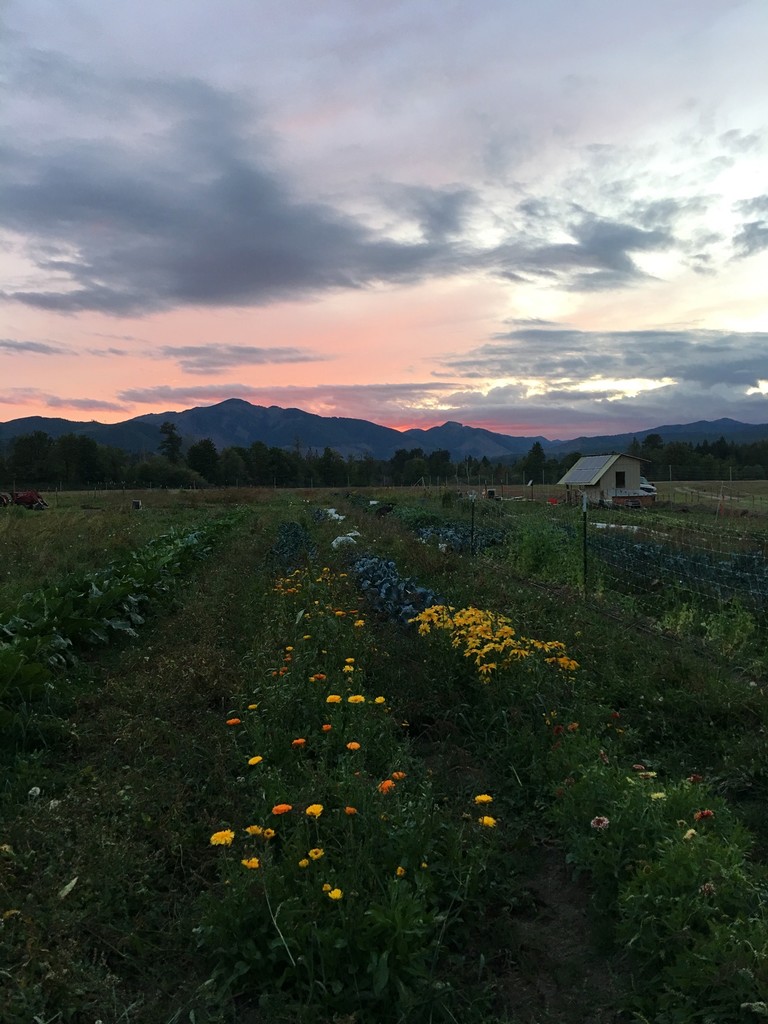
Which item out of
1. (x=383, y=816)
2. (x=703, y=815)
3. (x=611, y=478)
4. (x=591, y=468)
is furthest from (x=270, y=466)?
(x=703, y=815)

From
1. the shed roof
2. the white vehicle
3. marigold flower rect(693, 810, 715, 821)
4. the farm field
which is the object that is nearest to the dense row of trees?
the shed roof

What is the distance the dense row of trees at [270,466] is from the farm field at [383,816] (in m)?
50.4

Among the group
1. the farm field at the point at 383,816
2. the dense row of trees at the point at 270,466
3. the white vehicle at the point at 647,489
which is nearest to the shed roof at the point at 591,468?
the white vehicle at the point at 647,489

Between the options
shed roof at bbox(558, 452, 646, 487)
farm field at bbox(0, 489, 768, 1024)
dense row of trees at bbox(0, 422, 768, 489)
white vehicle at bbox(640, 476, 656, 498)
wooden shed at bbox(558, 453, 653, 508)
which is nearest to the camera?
farm field at bbox(0, 489, 768, 1024)

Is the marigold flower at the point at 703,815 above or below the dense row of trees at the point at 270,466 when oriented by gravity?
below

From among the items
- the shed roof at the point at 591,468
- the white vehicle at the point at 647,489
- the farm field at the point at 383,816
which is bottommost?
the farm field at the point at 383,816

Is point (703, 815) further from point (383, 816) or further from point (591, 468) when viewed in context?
point (591, 468)

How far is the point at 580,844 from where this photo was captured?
2.97 meters

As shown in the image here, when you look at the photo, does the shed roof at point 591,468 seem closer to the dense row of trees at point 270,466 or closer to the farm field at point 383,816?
the dense row of trees at point 270,466

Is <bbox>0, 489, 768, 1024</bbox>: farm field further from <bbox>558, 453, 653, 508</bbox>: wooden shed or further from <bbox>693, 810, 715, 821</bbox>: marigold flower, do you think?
<bbox>558, 453, 653, 508</bbox>: wooden shed

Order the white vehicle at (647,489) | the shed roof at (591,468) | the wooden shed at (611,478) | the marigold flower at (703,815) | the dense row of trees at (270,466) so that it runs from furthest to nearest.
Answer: the dense row of trees at (270,466)
the shed roof at (591,468)
the wooden shed at (611,478)
the white vehicle at (647,489)
the marigold flower at (703,815)

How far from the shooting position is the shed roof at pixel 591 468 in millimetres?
38969

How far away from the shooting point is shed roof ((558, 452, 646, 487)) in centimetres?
3897

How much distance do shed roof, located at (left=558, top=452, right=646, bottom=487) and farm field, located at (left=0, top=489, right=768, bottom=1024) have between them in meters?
33.0
